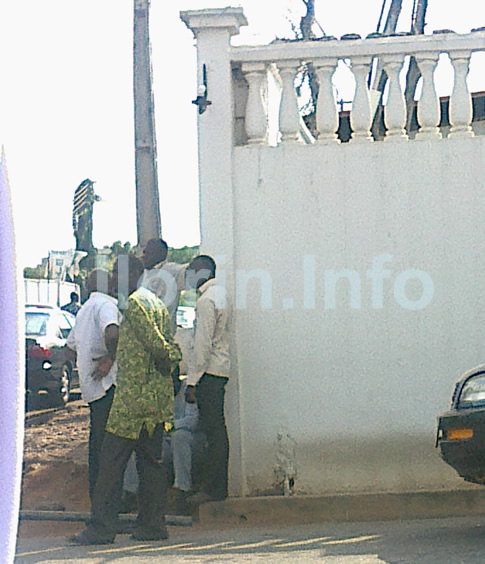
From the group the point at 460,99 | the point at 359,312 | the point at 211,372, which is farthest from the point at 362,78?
the point at 211,372

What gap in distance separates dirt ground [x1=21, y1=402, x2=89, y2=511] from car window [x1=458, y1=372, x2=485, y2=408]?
2794mm

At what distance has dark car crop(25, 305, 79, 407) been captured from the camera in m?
14.7

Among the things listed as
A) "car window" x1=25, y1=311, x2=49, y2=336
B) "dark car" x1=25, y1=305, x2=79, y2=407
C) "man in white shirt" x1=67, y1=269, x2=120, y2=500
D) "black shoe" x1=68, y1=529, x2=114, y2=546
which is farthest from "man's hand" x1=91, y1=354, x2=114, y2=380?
"car window" x1=25, y1=311, x2=49, y2=336

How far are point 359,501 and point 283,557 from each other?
3.89 ft

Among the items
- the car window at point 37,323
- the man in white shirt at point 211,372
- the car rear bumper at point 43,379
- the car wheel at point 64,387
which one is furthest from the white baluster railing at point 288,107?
the car rear bumper at point 43,379

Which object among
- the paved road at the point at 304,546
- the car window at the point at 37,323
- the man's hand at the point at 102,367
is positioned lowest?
the paved road at the point at 304,546

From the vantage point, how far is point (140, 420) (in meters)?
6.12

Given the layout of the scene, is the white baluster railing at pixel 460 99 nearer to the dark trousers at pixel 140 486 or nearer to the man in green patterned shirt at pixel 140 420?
the man in green patterned shirt at pixel 140 420

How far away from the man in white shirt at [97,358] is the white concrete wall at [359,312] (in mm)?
812

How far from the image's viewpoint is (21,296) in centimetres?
145

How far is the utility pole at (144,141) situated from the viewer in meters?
10.6

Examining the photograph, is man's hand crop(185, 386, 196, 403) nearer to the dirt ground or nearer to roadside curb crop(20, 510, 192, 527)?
roadside curb crop(20, 510, 192, 527)

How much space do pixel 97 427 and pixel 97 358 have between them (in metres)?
0.43

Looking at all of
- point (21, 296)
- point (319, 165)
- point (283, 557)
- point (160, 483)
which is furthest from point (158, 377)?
point (21, 296)
